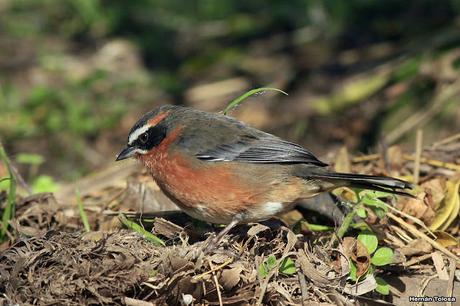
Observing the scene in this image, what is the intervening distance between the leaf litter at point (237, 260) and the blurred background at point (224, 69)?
2.75m

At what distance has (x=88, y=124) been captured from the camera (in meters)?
→ 9.98

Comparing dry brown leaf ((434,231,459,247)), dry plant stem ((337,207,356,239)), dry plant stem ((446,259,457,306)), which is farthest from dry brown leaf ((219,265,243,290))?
dry brown leaf ((434,231,459,247))

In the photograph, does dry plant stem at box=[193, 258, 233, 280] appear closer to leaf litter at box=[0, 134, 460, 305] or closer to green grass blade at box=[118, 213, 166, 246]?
leaf litter at box=[0, 134, 460, 305]

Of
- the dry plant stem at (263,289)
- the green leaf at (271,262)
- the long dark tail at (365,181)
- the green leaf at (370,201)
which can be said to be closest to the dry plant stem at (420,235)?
the long dark tail at (365,181)

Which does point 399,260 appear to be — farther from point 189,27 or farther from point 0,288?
point 189,27

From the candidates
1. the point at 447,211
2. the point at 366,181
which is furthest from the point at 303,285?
the point at 447,211

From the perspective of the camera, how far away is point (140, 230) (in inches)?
218

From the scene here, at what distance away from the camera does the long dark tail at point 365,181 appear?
5.35 meters

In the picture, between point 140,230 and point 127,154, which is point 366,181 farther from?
point 127,154

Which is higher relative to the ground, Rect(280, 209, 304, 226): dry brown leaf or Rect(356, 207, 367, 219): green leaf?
Rect(356, 207, 367, 219): green leaf

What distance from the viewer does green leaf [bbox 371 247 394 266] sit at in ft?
17.1

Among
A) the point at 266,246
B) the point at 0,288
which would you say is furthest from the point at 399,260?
the point at 0,288

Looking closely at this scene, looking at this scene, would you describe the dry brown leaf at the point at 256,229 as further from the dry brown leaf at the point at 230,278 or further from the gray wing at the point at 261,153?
the gray wing at the point at 261,153

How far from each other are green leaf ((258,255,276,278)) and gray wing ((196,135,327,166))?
0.95m
